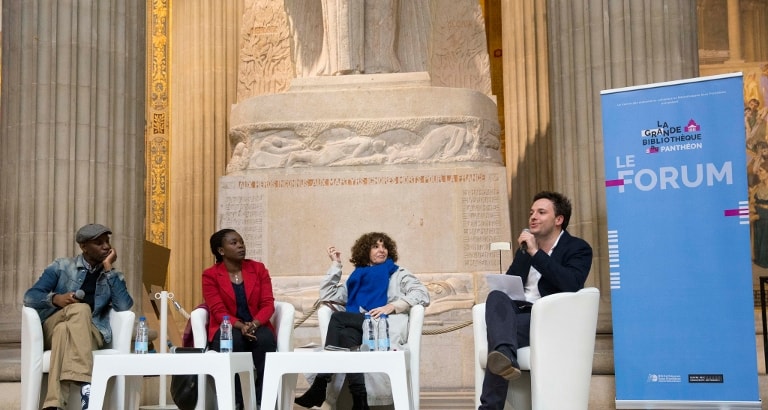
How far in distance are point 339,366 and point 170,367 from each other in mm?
874

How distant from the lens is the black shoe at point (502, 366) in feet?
19.5

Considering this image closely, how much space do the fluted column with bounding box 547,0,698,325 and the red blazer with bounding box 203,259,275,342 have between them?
2450 millimetres

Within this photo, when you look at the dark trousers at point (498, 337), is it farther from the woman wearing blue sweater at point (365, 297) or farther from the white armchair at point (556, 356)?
the woman wearing blue sweater at point (365, 297)

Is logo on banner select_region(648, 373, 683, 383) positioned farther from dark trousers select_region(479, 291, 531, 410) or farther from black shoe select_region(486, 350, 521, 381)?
black shoe select_region(486, 350, 521, 381)

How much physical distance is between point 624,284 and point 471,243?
82.5 inches

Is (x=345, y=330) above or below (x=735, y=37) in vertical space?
below

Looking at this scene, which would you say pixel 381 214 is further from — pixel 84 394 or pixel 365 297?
pixel 84 394

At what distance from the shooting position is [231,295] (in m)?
7.33

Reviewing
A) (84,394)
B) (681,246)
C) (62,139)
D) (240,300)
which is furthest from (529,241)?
(62,139)

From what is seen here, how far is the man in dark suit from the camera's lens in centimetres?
608

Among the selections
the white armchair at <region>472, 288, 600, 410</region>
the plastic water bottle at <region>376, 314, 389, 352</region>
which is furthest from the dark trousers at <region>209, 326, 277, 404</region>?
the white armchair at <region>472, 288, 600, 410</region>

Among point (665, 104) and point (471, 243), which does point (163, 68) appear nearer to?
point (471, 243)

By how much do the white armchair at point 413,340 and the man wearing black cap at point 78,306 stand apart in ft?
3.88

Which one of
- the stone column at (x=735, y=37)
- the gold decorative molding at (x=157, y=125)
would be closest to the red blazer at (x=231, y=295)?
the gold decorative molding at (x=157, y=125)
